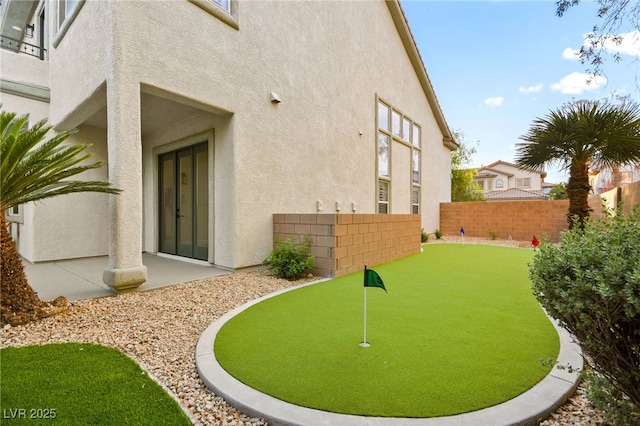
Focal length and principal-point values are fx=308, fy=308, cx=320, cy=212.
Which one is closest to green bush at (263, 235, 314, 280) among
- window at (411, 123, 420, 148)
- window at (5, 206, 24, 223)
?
window at (5, 206, 24, 223)

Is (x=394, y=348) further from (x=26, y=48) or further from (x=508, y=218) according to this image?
(x=508, y=218)

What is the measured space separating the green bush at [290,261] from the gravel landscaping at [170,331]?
0.67 metres

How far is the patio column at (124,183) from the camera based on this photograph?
5016 mm

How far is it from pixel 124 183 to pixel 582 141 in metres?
12.8

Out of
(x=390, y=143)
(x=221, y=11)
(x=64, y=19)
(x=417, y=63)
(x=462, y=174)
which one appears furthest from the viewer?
(x=462, y=174)

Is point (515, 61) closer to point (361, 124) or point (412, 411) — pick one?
point (361, 124)

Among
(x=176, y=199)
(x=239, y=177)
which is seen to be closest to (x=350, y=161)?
(x=239, y=177)

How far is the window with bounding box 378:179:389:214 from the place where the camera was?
13.1 m

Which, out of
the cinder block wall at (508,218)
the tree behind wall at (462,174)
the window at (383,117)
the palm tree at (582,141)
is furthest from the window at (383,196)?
the tree behind wall at (462,174)

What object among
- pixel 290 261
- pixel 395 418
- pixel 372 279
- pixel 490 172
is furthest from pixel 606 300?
pixel 490 172

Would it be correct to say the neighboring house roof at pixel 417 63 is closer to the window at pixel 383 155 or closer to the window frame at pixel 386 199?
the window at pixel 383 155

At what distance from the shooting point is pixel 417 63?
16.4 m

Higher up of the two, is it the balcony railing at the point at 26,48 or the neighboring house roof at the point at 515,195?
the balcony railing at the point at 26,48

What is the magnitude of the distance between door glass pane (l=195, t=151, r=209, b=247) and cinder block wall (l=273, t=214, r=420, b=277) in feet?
6.02
